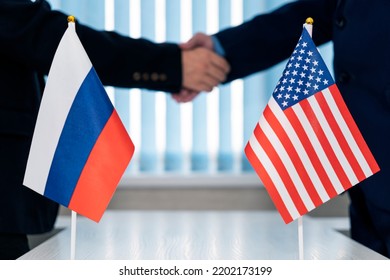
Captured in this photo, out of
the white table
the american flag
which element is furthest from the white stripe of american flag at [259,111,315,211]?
the white table

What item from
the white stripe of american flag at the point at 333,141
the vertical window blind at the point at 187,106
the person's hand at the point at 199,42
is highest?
the white stripe of american flag at the point at 333,141

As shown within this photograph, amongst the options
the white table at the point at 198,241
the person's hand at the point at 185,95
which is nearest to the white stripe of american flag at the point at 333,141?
the white table at the point at 198,241

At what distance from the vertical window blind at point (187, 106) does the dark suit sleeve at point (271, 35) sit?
346 millimetres

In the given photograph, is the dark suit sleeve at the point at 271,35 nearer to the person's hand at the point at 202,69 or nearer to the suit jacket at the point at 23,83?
the person's hand at the point at 202,69

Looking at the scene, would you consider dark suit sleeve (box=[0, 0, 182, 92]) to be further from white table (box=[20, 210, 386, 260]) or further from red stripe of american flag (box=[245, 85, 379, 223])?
red stripe of american flag (box=[245, 85, 379, 223])

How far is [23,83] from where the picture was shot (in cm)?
112

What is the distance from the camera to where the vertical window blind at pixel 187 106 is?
1883 mm

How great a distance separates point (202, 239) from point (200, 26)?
1039 millimetres

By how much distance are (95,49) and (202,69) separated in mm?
350

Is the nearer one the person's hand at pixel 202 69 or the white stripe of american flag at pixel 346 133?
the white stripe of american flag at pixel 346 133

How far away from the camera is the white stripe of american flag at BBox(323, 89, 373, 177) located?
815 mm

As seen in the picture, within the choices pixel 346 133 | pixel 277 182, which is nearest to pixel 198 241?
pixel 277 182

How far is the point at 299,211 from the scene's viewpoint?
2.70ft

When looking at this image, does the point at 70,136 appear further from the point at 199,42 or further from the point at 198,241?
the point at 199,42
